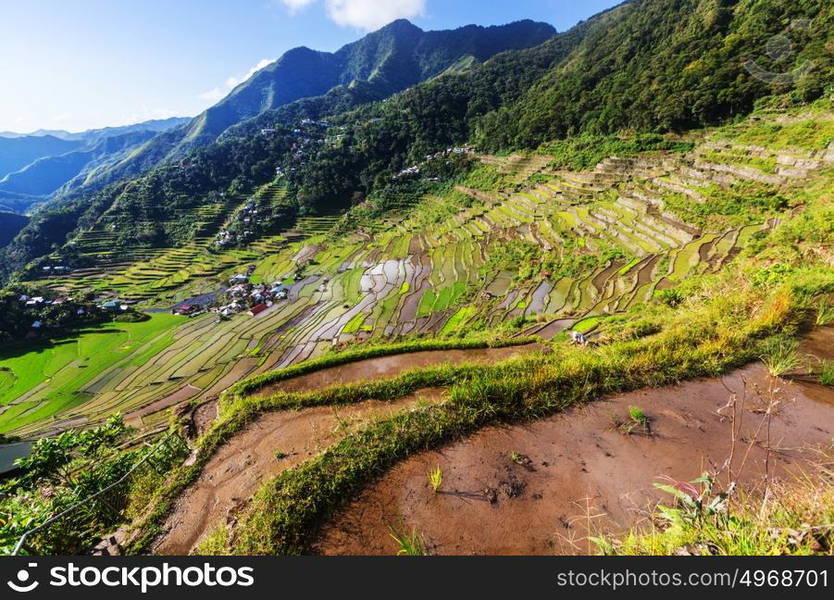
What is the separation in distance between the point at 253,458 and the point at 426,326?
2439 cm

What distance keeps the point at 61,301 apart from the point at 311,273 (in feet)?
121

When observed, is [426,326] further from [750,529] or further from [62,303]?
[62,303]

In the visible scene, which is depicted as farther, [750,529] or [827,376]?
[827,376]

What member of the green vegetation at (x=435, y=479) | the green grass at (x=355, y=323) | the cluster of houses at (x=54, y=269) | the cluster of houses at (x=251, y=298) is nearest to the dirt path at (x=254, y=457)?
the green vegetation at (x=435, y=479)

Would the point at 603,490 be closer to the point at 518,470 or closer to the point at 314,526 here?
the point at 518,470

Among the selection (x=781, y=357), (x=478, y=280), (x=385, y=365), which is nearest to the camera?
(x=781, y=357)

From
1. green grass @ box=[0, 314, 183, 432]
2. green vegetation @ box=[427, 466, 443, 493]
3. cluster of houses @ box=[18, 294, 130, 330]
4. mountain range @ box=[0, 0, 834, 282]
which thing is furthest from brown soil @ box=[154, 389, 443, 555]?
cluster of houses @ box=[18, 294, 130, 330]

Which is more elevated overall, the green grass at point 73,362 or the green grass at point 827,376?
the green grass at point 827,376

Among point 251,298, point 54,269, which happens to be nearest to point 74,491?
point 251,298

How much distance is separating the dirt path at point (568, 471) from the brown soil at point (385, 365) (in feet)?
→ 16.7

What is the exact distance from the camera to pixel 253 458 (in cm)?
565

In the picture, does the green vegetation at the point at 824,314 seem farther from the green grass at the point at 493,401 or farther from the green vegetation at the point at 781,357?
the green vegetation at the point at 781,357

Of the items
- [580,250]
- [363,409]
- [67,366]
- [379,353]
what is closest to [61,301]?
[67,366]

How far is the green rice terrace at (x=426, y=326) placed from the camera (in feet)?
14.8
